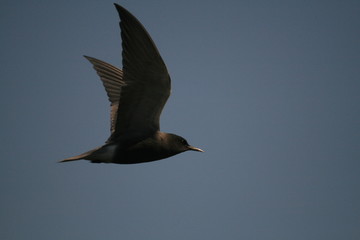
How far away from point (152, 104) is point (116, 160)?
50.6 inches

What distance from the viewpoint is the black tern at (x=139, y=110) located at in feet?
21.0

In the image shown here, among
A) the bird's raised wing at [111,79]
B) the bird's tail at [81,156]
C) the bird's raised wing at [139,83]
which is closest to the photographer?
the bird's raised wing at [139,83]

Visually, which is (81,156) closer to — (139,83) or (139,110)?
(139,110)

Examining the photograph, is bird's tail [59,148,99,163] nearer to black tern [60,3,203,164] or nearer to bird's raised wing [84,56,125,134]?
black tern [60,3,203,164]

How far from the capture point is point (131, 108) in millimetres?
7016

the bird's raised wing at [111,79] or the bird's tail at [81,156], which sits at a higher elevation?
the bird's raised wing at [111,79]

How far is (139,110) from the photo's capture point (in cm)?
711

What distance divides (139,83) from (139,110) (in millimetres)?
578

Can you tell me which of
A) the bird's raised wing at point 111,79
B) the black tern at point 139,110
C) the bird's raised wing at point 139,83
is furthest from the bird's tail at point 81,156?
the bird's raised wing at point 111,79

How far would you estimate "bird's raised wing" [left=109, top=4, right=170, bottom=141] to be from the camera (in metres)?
6.20

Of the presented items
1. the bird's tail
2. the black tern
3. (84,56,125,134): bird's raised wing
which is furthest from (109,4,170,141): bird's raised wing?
(84,56,125,134): bird's raised wing

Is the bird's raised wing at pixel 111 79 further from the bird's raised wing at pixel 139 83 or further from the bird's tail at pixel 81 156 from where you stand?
the bird's tail at pixel 81 156

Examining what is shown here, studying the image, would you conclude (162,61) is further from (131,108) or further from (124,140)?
(124,140)

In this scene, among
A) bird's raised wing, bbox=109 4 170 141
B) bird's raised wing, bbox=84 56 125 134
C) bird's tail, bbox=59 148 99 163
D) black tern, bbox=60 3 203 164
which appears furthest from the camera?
bird's raised wing, bbox=84 56 125 134
